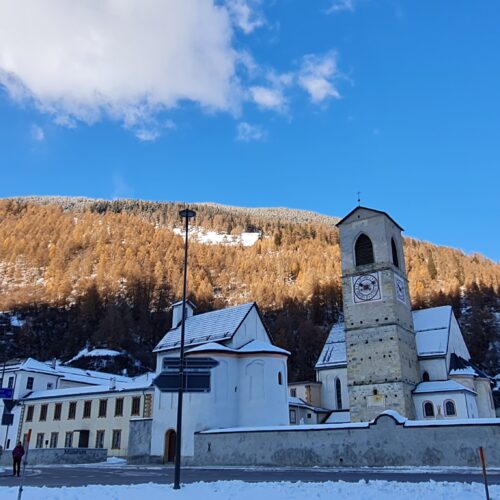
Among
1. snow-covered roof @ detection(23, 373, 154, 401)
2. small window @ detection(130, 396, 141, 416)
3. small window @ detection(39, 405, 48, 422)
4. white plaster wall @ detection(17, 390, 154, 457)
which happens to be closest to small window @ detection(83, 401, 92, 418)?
white plaster wall @ detection(17, 390, 154, 457)

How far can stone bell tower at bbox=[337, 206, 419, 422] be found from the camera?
136 feet

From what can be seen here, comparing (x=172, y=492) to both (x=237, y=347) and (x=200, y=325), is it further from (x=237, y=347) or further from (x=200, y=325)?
(x=200, y=325)

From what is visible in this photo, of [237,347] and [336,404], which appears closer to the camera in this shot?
[237,347]

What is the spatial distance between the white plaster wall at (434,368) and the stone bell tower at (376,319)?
3.24ft

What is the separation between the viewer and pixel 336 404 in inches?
2173

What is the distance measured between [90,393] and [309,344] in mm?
62600

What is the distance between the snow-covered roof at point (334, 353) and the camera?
55713 mm

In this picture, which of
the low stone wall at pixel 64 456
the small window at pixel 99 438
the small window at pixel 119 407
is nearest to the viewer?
the low stone wall at pixel 64 456

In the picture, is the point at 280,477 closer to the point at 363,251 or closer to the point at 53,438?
the point at 363,251

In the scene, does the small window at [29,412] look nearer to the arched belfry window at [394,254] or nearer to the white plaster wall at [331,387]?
the white plaster wall at [331,387]

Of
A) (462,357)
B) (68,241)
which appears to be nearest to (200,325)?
(462,357)

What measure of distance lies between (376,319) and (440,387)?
23.6 feet

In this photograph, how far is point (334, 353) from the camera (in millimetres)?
57156

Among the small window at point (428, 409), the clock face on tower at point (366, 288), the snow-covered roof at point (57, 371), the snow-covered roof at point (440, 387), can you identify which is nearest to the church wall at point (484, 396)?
the snow-covered roof at point (440, 387)
